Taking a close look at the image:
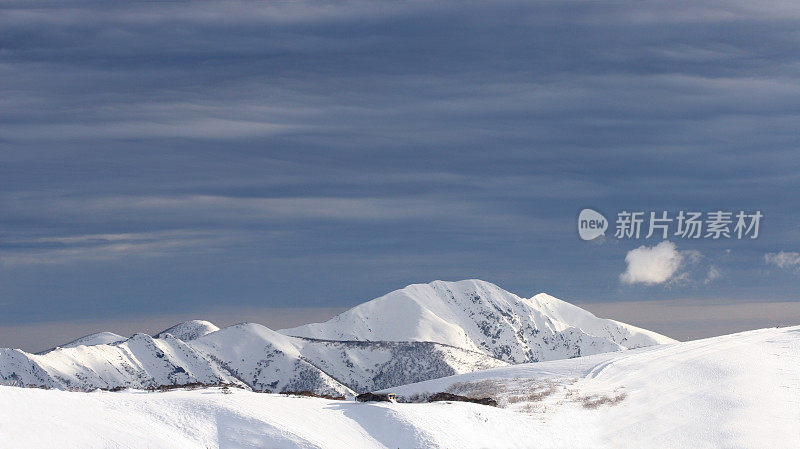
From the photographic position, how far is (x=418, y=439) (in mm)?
44625

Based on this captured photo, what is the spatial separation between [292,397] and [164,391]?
625 cm

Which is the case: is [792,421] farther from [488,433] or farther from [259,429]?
[259,429]

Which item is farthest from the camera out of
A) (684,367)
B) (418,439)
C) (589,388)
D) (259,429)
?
(684,367)

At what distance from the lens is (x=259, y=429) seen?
41875 mm

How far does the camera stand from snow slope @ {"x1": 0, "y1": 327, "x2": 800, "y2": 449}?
39875 millimetres

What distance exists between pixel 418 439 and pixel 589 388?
2529cm

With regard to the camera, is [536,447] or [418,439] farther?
[536,447]

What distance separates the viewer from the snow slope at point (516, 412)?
39.9 metres

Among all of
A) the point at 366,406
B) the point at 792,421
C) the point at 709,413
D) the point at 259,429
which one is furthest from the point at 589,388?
the point at 259,429

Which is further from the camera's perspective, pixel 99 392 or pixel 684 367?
pixel 684 367

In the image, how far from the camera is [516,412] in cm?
5741

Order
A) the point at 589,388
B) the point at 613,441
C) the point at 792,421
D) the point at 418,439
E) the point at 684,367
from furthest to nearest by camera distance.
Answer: the point at 684,367
the point at 589,388
the point at 792,421
the point at 613,441
the point at 418,439

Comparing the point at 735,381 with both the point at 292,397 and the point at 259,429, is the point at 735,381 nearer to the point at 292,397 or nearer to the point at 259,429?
the point at 292,397

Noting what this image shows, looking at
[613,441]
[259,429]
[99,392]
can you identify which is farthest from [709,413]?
[99,392]
